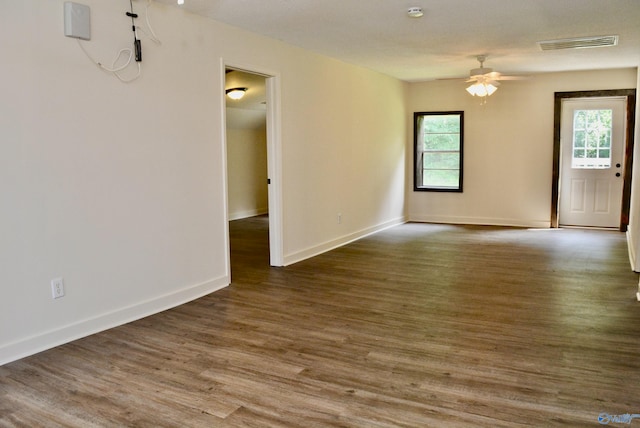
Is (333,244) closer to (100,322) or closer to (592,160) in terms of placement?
(100,322)

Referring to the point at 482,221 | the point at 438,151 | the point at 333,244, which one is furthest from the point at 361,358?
the point at 438,151

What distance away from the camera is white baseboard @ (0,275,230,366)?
295cm

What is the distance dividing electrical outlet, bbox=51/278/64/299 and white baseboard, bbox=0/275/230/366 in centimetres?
21

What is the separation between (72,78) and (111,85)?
0.29 metres

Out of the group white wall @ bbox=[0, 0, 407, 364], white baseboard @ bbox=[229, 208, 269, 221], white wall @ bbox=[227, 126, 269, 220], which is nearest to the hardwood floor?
white wall @ bbox=[0, 0, 407, 364]

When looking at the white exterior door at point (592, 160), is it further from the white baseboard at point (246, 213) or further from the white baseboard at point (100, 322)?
the white baseboard at point (100, 322)

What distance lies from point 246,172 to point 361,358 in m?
6.89

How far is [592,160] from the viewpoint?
24.9 ft

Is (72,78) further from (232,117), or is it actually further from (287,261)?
(232,117)

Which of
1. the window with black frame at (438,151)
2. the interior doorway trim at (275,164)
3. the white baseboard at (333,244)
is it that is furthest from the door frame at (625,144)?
the interior doorway trim at (275,164)

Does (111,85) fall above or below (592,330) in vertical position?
above

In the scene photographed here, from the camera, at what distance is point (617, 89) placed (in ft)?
23.6

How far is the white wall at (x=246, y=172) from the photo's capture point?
9.10 meters

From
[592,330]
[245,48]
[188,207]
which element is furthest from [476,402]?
A: [245,48]
